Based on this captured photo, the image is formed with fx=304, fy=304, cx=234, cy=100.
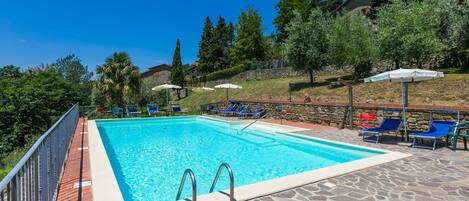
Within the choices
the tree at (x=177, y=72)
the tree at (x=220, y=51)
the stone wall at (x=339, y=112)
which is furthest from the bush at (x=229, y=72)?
the stone wall at (x=339, y=112)

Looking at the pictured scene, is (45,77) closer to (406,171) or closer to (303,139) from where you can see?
(303,139)

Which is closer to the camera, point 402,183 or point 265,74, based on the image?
point 402,183

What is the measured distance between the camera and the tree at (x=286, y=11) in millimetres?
40594

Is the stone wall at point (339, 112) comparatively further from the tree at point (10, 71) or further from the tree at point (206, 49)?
the tree at point (10, 71)

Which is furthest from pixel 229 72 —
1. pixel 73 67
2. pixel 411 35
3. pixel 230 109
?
pixel 73 67

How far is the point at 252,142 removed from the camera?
37.4ft

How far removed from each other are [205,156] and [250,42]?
115ft

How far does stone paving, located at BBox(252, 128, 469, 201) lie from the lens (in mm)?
4457

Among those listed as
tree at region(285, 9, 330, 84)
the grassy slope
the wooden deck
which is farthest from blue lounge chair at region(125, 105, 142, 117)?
tree at region(285, 9, 330, 84)

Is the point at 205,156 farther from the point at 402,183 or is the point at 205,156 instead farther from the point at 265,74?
the point at 265,74

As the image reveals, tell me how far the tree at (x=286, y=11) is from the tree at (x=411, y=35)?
2191cm

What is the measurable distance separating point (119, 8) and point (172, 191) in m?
23.2

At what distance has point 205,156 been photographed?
9211mm

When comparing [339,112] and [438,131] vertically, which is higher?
[339,112]
